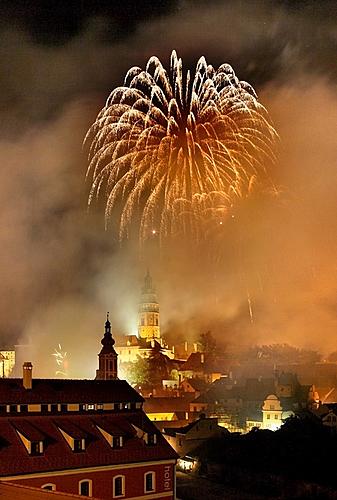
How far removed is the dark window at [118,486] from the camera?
29.1 m

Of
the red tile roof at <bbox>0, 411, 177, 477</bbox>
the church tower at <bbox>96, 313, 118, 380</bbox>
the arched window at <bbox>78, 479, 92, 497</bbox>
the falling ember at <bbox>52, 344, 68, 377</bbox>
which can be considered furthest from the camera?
the falling ember at <bbox>52, 344, 68, 377</bbox>

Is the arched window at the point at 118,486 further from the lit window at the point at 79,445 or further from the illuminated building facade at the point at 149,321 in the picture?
the illuminated building facade at the point at 149,321

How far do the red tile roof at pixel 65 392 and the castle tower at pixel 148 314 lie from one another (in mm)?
69937

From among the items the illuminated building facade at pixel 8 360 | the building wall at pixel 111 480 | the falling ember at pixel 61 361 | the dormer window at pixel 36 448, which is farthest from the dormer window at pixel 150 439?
the illuminated building facade at pixel 8 360

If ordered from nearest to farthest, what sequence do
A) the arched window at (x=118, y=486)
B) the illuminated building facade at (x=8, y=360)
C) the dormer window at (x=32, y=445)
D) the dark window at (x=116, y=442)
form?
the dormer window at (x=32, y=445), the arched window at (x=118, y=486), the dark window at (x=116, y=442), the illuminated building facade at (x=8, y=360)

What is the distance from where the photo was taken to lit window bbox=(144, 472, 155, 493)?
30075 mm

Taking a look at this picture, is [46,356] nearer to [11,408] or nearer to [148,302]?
[148,302]

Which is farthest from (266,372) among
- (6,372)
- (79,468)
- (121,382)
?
(79,468)

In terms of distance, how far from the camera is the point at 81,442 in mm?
29078

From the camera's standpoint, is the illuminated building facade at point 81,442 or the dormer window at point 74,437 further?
the dormer window at point 74,437

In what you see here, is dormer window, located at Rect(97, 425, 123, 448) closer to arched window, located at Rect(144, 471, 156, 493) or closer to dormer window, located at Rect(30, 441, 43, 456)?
arched window, located at Rect(144, 471, 156, 493)

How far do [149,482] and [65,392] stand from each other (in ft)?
18.8

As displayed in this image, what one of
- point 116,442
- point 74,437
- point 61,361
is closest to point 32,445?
point 74,437

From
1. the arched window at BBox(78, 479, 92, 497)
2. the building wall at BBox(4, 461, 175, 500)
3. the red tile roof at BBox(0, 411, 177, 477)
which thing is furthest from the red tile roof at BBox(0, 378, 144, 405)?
the arched window at BBox(78, 479, 92, 497)
